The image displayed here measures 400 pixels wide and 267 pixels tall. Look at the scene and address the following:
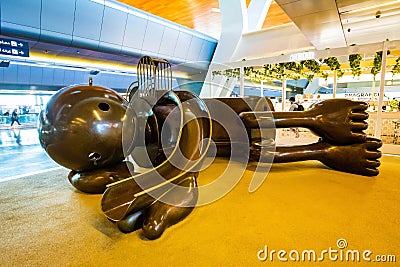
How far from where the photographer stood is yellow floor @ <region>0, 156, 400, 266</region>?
1.51 m

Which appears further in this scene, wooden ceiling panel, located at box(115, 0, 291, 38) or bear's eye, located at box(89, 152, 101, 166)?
wooden ceiling panel, located at box(115, 0, 291, 38)

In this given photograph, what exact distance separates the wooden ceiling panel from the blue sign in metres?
3.19

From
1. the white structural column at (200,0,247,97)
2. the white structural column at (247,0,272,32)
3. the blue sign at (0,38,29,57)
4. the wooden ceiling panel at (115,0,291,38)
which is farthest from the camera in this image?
the white structural column at (247,0,272,32)

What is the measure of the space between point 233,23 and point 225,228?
8.95 metres

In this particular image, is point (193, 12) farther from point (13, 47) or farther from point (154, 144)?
point (154, 144)

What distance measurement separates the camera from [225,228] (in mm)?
1830

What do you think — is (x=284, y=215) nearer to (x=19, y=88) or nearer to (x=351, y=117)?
(x=351, y=117)

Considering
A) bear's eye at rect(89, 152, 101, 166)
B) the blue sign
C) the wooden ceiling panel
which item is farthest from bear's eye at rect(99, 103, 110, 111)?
the wooden ceiling panel

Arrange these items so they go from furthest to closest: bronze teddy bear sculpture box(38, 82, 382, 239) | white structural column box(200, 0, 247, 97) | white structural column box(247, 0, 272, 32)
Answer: white structural column box(247, 0, 272, 32), white structural column box(200, 0, 247, 97), bronze teddy bear sculpture box(38, 82, 382, 239)

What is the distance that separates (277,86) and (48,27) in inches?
603

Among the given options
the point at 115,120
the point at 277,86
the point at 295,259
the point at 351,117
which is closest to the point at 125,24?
the point at 115,120

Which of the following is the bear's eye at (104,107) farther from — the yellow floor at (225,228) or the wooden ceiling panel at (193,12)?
the wooden ceiling panel at (193,12)

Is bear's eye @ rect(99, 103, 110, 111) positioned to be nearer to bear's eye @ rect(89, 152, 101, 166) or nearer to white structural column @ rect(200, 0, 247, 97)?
bear's eye @ rect(89, 152, 101, 166)

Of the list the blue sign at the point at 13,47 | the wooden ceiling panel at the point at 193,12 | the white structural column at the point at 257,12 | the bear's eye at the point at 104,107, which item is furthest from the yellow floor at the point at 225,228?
the white structural column at the point at 257,12
